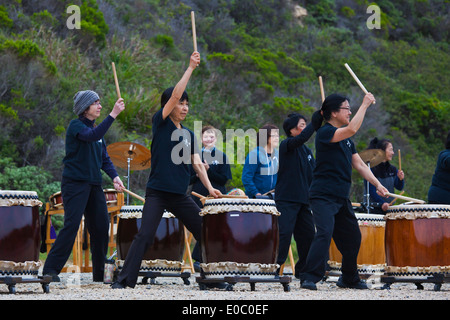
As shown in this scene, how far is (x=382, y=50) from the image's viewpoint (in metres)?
29.0

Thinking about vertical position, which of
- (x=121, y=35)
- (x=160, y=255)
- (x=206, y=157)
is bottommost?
(x=160, y=255)

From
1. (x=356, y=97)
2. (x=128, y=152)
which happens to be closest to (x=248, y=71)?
(x=356, y=97)

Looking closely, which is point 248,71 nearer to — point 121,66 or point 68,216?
point 121,66

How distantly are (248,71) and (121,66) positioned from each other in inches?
202

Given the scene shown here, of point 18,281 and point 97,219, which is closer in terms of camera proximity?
point 18,281

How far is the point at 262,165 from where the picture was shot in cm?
901

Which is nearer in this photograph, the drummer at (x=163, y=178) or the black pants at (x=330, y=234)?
the drummer at (x=163, y=178)

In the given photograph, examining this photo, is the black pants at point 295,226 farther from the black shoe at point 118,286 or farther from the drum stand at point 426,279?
the black shoe at point 118,286

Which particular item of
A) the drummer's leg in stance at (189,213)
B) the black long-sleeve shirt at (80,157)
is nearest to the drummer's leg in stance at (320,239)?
the drummer's leg in stance at (189,213)

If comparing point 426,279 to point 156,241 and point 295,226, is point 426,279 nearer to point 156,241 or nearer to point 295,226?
point 295,226

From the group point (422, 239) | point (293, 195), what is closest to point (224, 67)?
point (293, 195)

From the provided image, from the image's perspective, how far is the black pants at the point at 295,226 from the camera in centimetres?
790

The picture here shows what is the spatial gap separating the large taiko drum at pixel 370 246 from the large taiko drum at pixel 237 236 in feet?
6.99

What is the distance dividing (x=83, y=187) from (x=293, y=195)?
7.28ft
